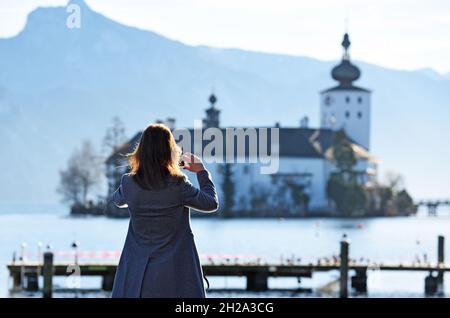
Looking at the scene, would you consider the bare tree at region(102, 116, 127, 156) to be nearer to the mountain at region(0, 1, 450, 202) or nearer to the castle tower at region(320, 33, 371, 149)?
the mountain at region(0, 1, 450, 202)

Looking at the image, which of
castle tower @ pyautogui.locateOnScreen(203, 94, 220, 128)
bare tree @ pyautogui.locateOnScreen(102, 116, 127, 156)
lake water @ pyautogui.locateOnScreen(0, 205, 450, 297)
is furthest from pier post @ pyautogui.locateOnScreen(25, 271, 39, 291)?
castle tower @ pyautogui.locateOnScreen(203, 94, 220, 128)

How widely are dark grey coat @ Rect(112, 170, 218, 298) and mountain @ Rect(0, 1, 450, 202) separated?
96947mm

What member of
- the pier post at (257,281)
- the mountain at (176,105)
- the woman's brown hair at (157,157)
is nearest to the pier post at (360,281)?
the pier post at (257,281)

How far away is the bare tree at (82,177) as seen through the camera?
8817 cm

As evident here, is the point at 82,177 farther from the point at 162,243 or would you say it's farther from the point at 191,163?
the point at 162,243

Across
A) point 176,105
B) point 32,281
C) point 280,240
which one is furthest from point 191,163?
point 176,105

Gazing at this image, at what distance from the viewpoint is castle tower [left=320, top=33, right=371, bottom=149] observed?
9262 centimetres

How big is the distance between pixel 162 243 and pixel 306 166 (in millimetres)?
81236

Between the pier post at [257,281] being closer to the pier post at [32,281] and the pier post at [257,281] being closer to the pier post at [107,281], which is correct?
the pier post at [107,281]

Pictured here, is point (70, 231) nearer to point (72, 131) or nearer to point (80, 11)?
point (80, 11)

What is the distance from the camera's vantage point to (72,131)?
129 meters

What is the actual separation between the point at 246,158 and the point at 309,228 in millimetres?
66723

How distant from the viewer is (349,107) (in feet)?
306

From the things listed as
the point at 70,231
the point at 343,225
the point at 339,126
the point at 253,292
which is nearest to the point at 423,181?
the point at 339,126
